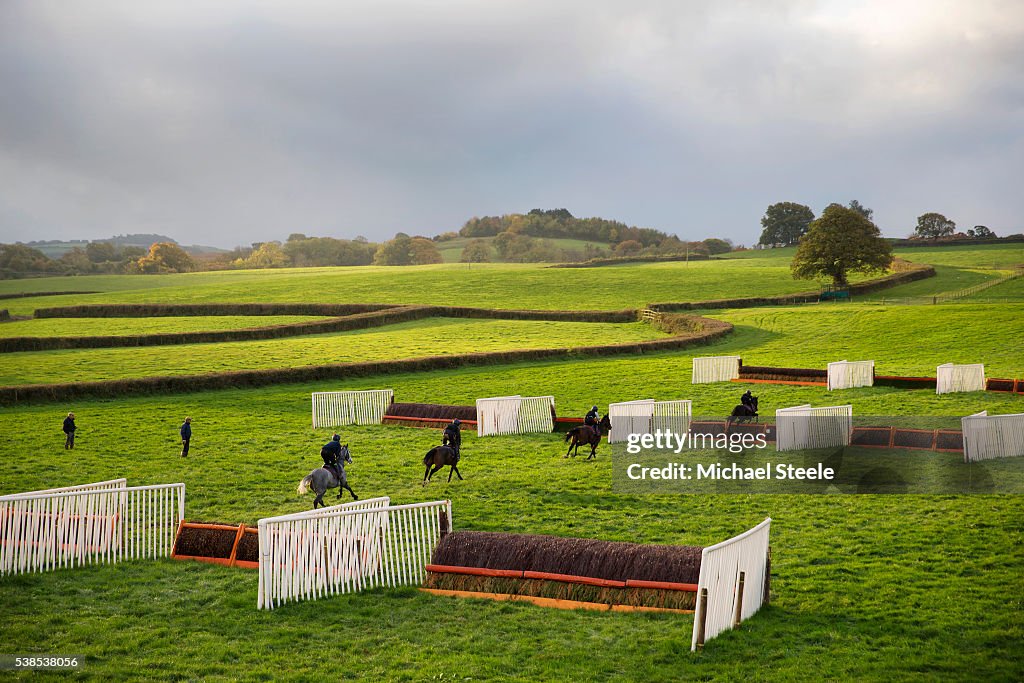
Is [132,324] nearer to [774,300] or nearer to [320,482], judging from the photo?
[774,300]

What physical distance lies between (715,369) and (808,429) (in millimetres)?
13876

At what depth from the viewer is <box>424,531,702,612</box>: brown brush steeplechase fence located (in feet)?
43.7

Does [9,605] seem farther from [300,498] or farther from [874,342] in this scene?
[874,342]

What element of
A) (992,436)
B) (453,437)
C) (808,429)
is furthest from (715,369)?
(453,437)

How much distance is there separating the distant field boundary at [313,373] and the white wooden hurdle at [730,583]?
97.3 ft

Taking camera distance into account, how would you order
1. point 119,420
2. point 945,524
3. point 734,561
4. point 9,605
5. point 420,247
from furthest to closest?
point 420,247 → point 119,420 → point 945,524 → point 9,605 → point 734,561

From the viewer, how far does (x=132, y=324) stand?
62.5 m

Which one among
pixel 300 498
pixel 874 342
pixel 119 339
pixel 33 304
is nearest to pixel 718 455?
pixel 300 498

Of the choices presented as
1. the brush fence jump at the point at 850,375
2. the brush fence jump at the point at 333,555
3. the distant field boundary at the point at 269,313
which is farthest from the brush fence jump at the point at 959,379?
the distant field boundary at the point at 269,313

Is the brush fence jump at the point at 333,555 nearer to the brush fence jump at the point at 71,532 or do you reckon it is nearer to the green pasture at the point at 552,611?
the green pasture at the point at 552,611

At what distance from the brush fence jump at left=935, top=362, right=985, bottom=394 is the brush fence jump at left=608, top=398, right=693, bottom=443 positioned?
10692 mm

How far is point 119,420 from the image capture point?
1235 inches

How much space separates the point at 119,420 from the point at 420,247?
439 ft

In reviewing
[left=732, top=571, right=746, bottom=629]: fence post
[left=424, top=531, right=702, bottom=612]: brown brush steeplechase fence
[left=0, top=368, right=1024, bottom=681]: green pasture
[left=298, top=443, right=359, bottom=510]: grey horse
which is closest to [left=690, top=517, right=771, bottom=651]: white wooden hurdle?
[left=732, top=571, right=746, bottom=629]: fence post
